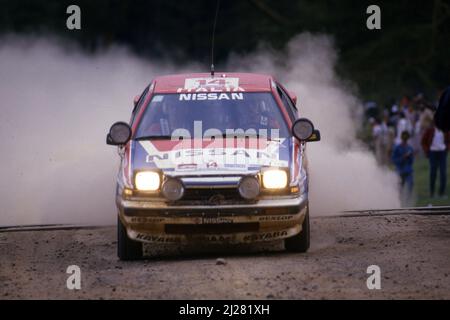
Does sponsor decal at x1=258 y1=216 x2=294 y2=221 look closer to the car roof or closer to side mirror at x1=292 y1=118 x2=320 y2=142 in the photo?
side mirror at x1=292 y1=118 x2=320 y2=142

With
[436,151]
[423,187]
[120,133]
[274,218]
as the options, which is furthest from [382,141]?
[274,218]

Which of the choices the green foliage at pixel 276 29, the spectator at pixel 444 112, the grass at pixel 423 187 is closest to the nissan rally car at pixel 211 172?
the spectator at pixel 444 112

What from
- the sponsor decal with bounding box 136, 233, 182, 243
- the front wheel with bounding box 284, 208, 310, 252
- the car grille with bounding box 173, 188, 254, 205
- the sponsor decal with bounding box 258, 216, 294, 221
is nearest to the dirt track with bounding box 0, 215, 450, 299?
the front wheel with bounding box 284, 208, 310, 252

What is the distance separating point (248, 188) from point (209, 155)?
0.55 m

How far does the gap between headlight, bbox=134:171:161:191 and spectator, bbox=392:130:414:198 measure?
36.0 feet

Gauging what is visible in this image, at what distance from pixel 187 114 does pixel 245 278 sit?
2.56 meters

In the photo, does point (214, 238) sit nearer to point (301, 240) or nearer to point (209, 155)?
point (209, 155)

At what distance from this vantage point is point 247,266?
9.88 meters

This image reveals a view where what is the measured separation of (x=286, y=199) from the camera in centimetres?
1032

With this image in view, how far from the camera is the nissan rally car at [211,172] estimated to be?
1019 centimetres

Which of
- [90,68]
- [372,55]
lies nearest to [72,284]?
[90,68]

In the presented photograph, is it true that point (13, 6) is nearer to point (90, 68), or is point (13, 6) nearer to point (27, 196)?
point (90, 68)

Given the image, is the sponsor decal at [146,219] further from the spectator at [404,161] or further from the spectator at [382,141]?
the spectator at [382,141]

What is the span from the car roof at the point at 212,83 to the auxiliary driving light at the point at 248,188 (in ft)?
5.58
